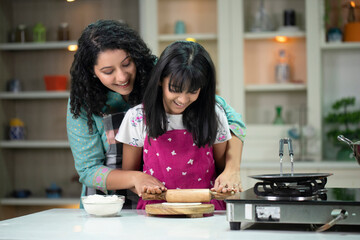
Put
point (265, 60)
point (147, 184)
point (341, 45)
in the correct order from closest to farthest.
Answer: point (147, 184) < point (341, 45) < point (265, 60)

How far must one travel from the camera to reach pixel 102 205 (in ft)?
4.53

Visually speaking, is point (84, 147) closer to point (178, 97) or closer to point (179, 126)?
point (179, 126)

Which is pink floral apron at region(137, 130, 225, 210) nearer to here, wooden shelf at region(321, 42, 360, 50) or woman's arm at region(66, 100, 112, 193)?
woman's arm at region(66, 100, 112, 193)

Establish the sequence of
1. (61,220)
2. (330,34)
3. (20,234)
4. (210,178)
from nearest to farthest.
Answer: (20,234), (61,220), (210,178), (330,34)

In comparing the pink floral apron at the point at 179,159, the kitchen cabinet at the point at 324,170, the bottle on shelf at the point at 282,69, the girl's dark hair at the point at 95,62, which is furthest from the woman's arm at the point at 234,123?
the bottle on shelf at the point at 282,69

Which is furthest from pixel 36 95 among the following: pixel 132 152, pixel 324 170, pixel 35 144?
pixel 132 152

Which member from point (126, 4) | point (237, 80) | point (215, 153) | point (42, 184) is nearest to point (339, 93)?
point (237, 80)

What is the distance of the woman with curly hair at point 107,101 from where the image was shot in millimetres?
1568

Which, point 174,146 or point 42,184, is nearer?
point 174,146

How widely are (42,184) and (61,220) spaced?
115 inches

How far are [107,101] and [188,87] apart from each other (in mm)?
461

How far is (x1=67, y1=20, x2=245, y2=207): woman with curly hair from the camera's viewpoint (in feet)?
5.15

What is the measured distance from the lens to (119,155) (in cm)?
179

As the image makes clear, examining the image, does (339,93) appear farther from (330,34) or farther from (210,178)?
(210,178)
